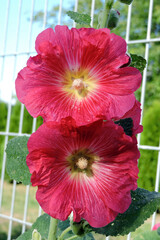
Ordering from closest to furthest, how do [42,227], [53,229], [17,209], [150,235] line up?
1. [150,235]
2. [53,229]
3. [42,227]
4. [17,209]

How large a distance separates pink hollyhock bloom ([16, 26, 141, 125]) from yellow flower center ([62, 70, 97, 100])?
1cm

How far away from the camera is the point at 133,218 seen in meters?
0.45

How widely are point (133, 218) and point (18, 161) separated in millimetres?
198

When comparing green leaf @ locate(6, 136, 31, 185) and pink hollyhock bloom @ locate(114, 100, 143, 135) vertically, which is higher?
pink hollyhock bloom @ locate(114, 100, 143, 135)

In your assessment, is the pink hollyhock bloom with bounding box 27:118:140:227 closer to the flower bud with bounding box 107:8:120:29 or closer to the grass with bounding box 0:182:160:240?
the flower bud with bounding box 107:8:120:29

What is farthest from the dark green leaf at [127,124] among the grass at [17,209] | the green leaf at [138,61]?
the grass at [17,209]

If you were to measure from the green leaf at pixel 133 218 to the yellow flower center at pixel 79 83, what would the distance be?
0.17m

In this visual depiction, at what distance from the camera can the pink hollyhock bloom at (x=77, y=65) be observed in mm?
Result: 381

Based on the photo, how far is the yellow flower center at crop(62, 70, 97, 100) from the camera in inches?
16.5


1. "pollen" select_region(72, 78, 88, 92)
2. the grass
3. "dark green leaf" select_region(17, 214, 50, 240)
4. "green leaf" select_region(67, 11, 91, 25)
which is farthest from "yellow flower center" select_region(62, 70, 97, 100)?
the grass

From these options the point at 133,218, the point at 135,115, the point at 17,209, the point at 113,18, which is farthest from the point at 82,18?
the point at 17,209

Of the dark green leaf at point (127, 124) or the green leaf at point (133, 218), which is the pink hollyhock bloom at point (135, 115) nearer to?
the dark green leaf at point (127, 124)

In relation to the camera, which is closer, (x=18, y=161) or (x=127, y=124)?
(x=127, y=124)

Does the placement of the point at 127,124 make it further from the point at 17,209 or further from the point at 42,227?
the point at 17,209
